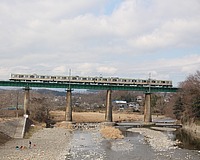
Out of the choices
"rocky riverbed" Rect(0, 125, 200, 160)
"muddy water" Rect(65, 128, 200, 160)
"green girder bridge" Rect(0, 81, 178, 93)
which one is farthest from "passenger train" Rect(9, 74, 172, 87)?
"muddy water" Rect(65, 128, 200, 160)

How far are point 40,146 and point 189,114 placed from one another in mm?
39380

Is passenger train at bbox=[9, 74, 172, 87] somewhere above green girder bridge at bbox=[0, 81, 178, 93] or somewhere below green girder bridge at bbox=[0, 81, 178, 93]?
above

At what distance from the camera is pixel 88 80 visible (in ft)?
285

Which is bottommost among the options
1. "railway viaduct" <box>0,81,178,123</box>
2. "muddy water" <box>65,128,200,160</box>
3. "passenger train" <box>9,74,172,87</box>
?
"muddy water" <box>65,128,200,160</box>

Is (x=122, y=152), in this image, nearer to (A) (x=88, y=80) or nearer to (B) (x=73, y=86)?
(A) (x=88, y=80)

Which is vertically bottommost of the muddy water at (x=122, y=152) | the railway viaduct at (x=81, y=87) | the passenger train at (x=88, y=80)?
the muddy water at (x=122, y=152)

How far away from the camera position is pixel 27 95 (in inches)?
3228

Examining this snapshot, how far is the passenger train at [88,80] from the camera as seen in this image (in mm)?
85419

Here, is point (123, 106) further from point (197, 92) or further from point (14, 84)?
point (197, 92)

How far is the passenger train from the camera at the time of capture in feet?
280

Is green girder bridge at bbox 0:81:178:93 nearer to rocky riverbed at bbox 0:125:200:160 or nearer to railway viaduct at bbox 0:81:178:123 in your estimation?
railway viaduct at bbox 0:81:178:123

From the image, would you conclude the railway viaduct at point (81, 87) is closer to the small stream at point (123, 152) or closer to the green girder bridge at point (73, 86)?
the green girder bridge at point (73, 86)

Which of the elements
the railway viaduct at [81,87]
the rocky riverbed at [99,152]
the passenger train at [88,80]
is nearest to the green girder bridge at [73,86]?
the railway viaduct at [81,87]

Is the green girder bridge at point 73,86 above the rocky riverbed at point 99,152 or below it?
above
